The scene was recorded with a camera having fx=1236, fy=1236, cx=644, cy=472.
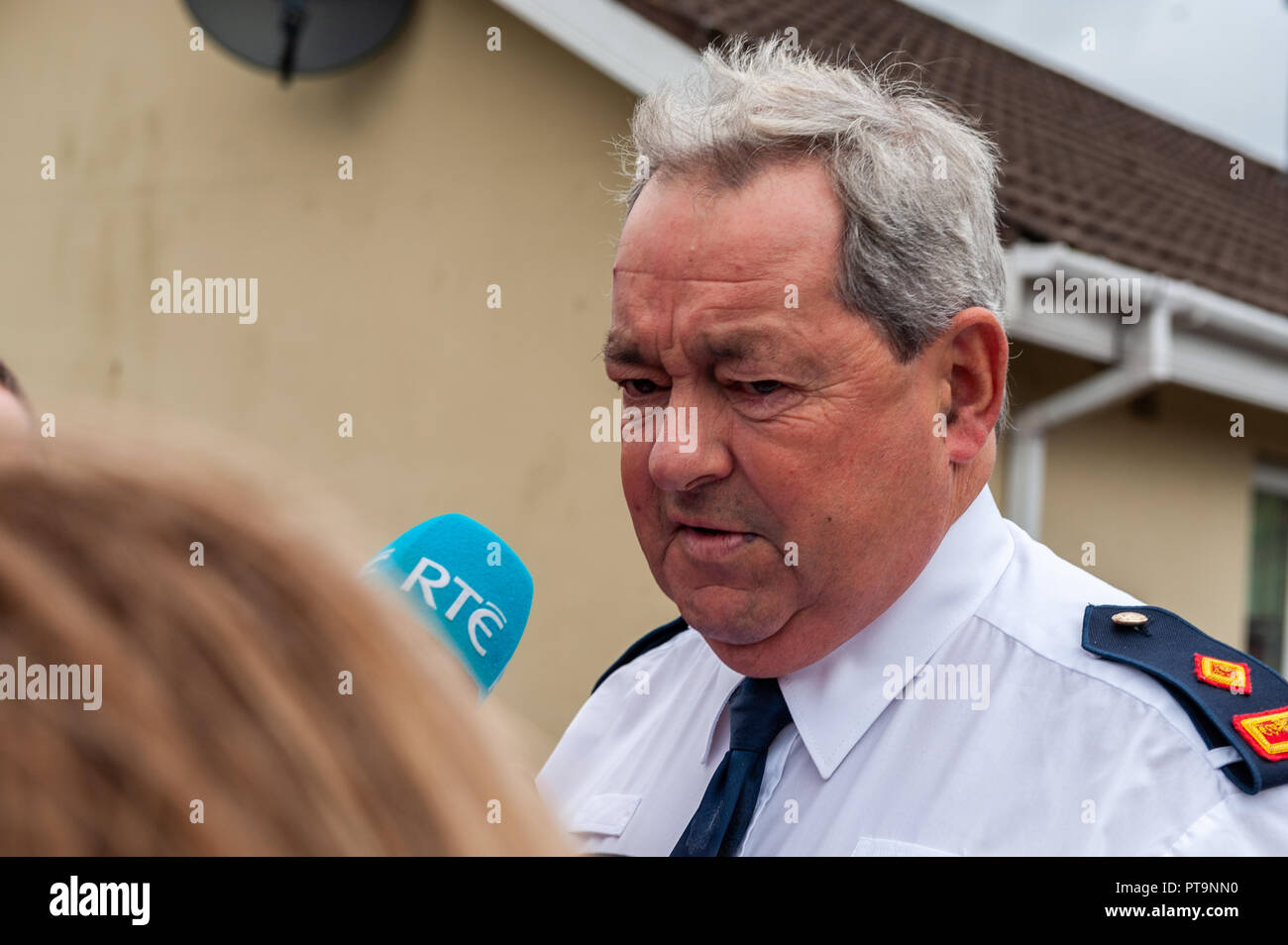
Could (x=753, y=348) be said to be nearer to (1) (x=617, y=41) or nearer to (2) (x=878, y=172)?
(2) (x=878, y=172)

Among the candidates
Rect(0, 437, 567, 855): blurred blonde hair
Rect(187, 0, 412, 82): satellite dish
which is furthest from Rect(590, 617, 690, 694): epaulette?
Rect(187, 0, 412, 82): satellite dish

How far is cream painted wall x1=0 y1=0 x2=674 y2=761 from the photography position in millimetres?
5180

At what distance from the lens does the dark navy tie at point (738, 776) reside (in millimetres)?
1616

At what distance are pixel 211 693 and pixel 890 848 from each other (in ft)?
3.66

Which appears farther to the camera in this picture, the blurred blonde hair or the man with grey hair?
the man with grey hair

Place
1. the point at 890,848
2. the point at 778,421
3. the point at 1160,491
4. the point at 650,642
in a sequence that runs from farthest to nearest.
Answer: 1. the point at 1160,491
2. the point at 650,642
3. the point at 778,421
4. the point at 890,848

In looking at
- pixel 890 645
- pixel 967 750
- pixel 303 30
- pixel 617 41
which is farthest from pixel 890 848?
pixel 303 30

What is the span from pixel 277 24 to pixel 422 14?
27.4 inches

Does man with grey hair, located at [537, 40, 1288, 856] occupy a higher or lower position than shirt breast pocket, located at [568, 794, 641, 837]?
higher

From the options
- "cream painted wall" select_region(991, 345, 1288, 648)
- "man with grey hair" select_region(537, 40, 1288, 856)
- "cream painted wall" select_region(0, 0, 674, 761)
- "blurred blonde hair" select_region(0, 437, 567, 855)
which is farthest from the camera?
"cream painted wall" select_region(991, 345, 1288, 648)

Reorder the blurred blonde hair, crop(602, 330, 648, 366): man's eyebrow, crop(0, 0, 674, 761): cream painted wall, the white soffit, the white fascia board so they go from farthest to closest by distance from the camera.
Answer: crop(0, 0, 674, 761): cream painted wall
the white fascia board
the white soffit
crop(602, 330, 648, 366): man's eyebrow
the blurred blonde hair

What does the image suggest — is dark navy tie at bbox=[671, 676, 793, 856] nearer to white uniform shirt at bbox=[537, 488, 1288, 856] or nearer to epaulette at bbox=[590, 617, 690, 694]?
white uniform shirt at bbox=[537, 488, 1288, 856]

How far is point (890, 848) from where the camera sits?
154 centimetres
